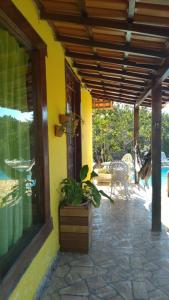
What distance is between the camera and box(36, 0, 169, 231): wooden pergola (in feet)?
7.04

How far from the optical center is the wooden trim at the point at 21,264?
5.45ft

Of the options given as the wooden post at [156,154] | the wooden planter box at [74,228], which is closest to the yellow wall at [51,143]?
the wooden planter box at [74,228]

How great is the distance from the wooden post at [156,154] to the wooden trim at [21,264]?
1965 mm

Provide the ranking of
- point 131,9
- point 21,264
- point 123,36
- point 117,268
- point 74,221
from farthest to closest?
point 74,221, point 117,268, point 123,36, point 131,9, point 21,264

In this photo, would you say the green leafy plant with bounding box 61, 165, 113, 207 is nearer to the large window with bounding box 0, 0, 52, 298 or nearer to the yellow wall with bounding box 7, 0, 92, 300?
the yellow wall with bounding box 7, 0, 92, 300

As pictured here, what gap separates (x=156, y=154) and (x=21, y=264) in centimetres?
268

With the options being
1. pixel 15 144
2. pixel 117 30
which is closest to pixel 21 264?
pixel 15 144

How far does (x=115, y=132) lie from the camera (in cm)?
1354

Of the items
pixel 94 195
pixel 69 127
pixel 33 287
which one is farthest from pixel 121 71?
pixel 33 287

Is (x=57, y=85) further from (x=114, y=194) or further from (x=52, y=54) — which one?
(x=114, y=194)

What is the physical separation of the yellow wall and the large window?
167 millimetres

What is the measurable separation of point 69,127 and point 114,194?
3.20 metres

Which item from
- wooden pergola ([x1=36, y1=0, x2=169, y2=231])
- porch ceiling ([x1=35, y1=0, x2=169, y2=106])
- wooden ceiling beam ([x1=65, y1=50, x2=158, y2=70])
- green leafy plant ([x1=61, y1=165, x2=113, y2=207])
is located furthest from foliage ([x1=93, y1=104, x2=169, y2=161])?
green leafy plant ([x1=61, y1=165, x2=113, y2=207])

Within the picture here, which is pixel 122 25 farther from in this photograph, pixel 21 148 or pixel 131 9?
pixel 21 148
